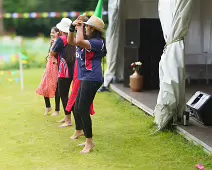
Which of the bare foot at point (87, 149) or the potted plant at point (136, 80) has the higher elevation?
the potted plant at point (136, 80)

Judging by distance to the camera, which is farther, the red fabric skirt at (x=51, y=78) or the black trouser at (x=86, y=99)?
the red fabric skirt at (x=51, y=78)

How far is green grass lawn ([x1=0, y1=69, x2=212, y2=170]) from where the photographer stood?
4473 millimetres

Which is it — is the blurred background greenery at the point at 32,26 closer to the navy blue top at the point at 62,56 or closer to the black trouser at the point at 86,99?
the navy blue top at the point at 62,56

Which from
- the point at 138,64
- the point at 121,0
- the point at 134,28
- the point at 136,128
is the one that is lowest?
the point at 136,128

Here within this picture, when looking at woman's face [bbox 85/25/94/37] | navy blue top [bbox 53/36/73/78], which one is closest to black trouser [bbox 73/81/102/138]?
woman's face [bbox 85/25/94/37]

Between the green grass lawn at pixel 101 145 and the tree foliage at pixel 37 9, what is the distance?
14085mm

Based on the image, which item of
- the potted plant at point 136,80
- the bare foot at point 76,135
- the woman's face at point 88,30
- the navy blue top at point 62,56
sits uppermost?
the woman's face at point 88,30

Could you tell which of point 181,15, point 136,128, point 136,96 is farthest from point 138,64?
point 181,15

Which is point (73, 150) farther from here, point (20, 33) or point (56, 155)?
point (20, 33)

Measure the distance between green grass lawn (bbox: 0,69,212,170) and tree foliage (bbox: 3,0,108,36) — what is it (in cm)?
1409

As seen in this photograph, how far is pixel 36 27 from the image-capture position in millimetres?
21188

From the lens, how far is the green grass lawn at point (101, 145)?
4.47 meters

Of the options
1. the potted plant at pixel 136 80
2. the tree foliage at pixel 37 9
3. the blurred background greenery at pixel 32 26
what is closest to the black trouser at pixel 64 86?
the potted plant at pixel 136 80

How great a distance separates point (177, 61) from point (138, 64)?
2.75 meters
